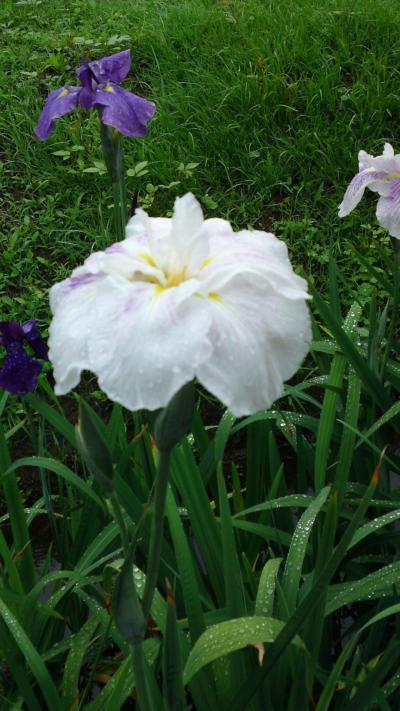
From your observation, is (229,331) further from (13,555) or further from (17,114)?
(17,114)

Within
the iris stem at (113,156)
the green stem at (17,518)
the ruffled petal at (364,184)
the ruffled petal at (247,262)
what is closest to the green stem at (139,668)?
the ruffled petal at (247,262)

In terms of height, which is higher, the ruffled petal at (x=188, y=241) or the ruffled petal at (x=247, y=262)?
the ruffled petal at (x=188, y=241)

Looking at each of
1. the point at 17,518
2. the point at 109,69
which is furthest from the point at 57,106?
the point at 17,518

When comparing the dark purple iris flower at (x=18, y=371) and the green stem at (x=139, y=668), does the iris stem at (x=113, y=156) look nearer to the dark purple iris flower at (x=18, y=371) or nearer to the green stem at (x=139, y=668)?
the dark purple iris flower at (x=18, y=371)

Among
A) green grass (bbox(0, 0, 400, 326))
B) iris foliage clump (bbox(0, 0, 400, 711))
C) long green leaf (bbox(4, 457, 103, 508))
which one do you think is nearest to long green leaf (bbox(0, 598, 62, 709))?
iris foliage clump (bbox(0, 0, 400, 711))

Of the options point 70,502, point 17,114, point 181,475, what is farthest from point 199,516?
point 17,114

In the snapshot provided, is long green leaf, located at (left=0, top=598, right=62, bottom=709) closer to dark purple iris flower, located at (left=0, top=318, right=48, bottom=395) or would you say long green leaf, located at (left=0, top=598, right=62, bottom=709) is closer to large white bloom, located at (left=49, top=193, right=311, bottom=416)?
dark purple iris flower, located at (left=0, top=318, right=48, bottom=395)
